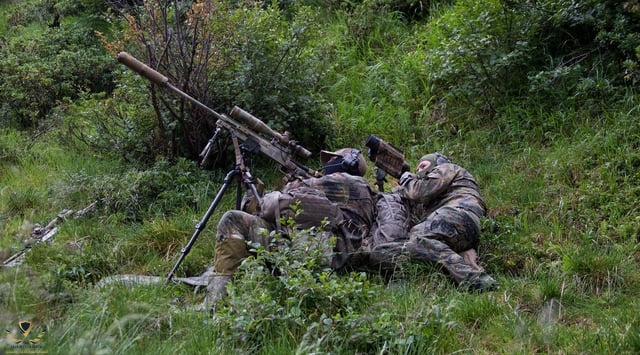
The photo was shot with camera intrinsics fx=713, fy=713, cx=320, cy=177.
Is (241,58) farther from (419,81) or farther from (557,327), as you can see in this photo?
(557,327)

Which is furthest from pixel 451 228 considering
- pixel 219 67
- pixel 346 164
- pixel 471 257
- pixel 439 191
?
pixel 219 67

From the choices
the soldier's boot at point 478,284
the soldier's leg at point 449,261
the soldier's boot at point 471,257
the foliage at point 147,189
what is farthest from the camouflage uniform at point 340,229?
the foliage at point 147,189

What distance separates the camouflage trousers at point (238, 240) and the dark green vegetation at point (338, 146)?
273mm

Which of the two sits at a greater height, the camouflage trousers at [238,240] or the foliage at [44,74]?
the foliage at [44,74]

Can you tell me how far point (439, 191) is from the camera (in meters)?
5.65

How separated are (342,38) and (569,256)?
18.1ft

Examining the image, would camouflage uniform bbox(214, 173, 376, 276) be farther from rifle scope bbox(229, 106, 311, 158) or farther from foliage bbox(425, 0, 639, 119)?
foliage bbox(425, 0, 639, 119)

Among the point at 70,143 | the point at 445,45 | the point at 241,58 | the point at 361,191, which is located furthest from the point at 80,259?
the point at 445,45

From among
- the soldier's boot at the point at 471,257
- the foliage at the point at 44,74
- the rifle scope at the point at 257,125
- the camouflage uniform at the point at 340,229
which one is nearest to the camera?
the camouflage uniform at the point at 340,229

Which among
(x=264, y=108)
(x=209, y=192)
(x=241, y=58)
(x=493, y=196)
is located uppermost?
(x=241, y=58)

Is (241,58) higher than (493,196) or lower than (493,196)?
higher

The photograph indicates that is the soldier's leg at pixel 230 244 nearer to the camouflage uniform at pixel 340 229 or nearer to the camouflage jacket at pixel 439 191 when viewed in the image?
the camouflage uniform at pixel 340 229

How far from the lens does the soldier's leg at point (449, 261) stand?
491 centimetres

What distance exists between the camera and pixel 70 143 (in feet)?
27.3
